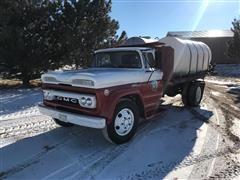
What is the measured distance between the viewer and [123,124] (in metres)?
6.88

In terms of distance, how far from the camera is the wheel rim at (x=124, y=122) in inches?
266

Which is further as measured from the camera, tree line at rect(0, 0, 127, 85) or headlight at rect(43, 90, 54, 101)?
tree line at rect(0, 0, 127, 85)

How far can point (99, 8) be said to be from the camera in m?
17.2

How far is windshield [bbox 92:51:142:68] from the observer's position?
26.2 ft

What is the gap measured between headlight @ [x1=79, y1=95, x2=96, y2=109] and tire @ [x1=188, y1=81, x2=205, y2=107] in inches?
219

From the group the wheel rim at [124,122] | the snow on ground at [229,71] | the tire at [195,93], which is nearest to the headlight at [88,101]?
the wheel rim at [124,122]

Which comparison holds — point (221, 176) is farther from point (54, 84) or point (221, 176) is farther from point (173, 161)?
point (54, 84)

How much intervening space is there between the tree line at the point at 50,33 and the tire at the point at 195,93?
23.2 feet

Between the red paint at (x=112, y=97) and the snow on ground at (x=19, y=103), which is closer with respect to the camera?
the red paint at (x=112, y=97)

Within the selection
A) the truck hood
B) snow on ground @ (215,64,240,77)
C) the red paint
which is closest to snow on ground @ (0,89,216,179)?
the red paint

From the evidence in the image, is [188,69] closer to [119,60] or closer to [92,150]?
[119,60]

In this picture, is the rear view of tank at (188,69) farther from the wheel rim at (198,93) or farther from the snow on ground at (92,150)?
the snow on ground at (92,150)

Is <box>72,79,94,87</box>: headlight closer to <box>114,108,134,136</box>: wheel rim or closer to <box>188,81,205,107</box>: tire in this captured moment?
<box>114,108,134,136</box>: wheel rim

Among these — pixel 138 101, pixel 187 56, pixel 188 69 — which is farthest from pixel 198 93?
pixel 138 101
